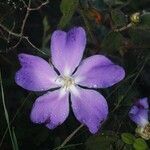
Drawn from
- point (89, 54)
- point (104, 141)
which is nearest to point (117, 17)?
point (89, 54)

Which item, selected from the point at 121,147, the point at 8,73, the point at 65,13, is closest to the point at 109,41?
the point at 65,13

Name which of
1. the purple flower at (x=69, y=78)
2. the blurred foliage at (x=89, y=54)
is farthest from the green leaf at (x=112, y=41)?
the purple flower at (x=69, y=78)

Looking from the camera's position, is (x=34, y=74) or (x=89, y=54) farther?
(x=89, y=54)

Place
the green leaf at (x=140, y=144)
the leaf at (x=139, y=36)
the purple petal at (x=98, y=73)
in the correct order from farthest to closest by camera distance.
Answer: the leaf at (x=139, y=36) → the green leaf at (x=140, y=144) → the purple petal at (x=98, y=73)

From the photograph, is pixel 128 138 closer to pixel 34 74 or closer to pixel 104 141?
pixel 104 141

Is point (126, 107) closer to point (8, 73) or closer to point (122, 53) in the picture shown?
point (122, 53)

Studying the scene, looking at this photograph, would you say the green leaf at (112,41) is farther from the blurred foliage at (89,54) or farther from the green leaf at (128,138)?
the green leaf at (128,138)
